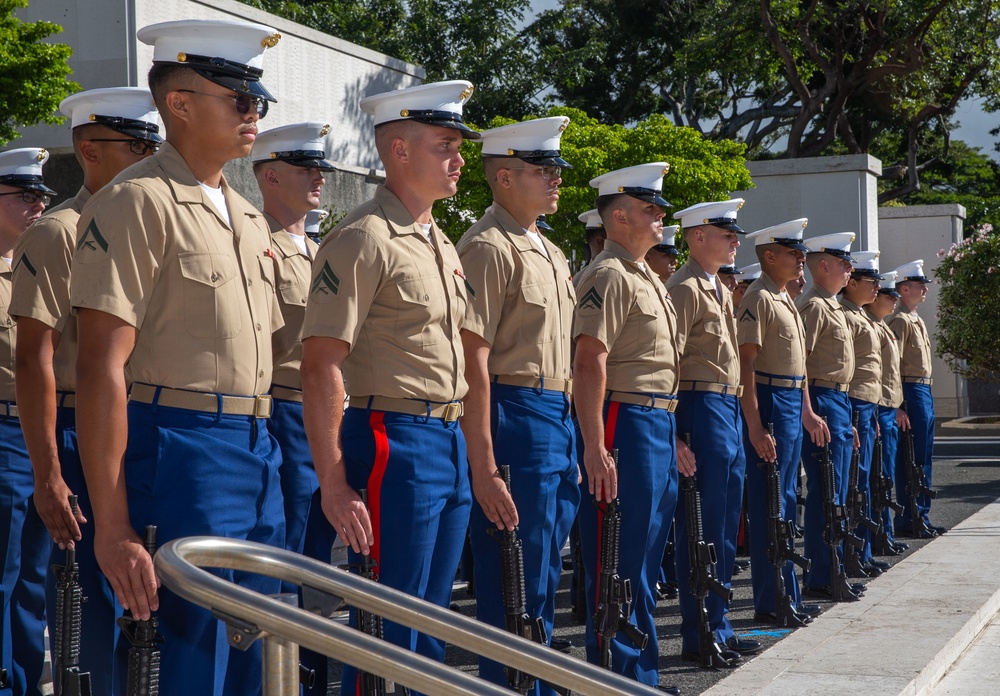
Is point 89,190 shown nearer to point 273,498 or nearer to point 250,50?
point 250,50

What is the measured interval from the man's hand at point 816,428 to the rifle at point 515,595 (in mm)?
3526

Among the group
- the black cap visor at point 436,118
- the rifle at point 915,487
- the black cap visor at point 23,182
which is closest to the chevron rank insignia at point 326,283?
the black cap visor at point 436,118

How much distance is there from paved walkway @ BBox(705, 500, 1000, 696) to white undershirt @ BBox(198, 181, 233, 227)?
2967 mm

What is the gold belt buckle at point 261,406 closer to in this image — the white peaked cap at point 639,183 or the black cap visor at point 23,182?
the black cap visor at point 23,182

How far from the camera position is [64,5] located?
15.6 m

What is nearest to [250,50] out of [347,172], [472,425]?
[472,425]

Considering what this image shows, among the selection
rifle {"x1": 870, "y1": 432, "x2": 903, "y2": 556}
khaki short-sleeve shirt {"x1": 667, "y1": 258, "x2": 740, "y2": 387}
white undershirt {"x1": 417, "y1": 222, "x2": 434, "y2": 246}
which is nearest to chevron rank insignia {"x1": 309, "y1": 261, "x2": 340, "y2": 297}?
white undershirt {"x1": 417, "y1": 222, "x2": 434, "y2": 246}

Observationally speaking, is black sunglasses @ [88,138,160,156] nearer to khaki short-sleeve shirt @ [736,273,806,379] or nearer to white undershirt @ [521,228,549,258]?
white undershirt @ [521,228,549,258]

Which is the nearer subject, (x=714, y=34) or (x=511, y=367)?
(x=511, y=367)

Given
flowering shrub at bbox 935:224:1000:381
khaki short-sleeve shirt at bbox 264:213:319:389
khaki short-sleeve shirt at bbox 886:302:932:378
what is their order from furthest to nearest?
flowering shrub at bbox 935:224:1000:381 < khaki short-sleeve shirt at bbox 886:302:932:378 < khaki short-sleeve shirt at bbox 264:213:319:389

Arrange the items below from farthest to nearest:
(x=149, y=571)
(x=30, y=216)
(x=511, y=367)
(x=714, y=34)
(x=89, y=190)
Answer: (x=714, y=34), (x=30, y=216), (x=511, y=367), (x=89, y=190), (x=149, y=571)

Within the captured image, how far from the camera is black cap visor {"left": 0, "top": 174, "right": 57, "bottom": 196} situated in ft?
16.2

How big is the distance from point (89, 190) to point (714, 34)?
26.9 m

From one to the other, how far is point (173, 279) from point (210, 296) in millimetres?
99
